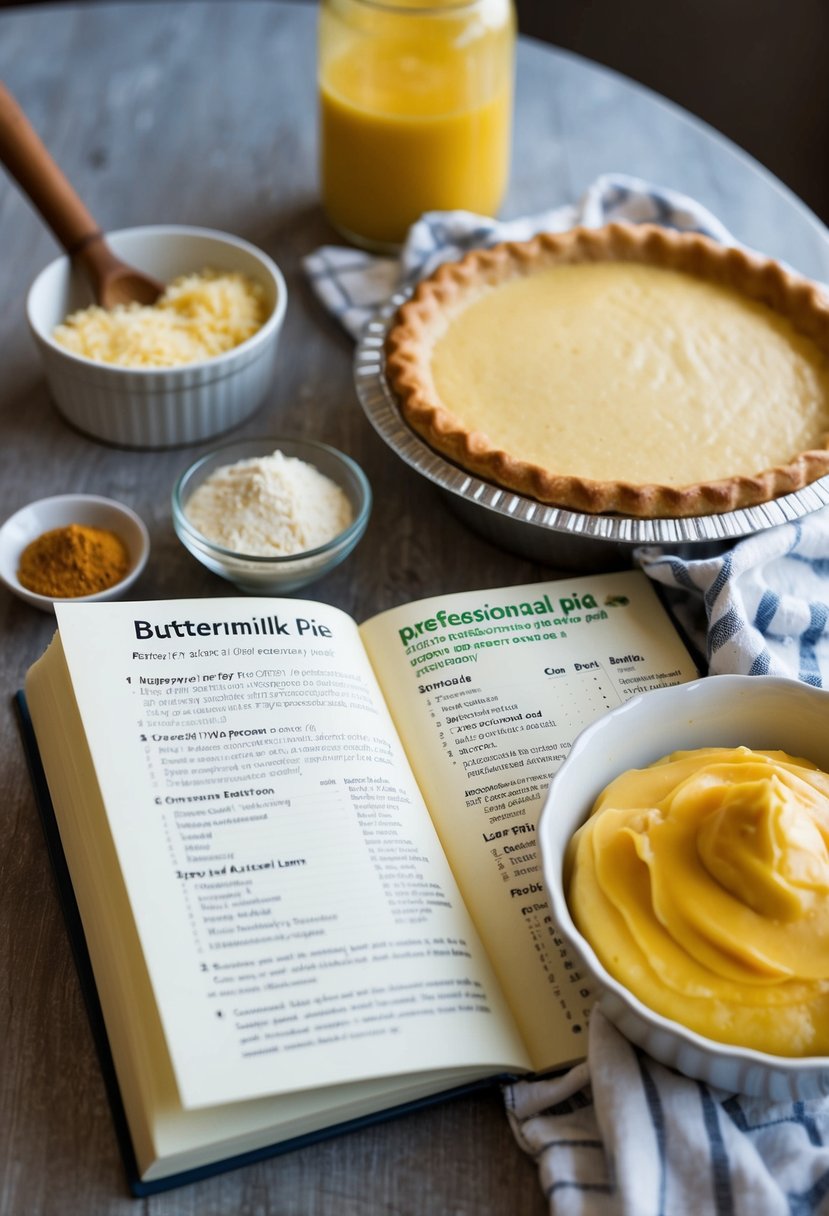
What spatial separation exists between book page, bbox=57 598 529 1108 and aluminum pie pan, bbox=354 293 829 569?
22 centimetres

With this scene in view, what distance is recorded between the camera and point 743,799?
0.86 m

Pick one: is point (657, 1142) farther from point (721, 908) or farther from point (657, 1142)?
point (721, 908)

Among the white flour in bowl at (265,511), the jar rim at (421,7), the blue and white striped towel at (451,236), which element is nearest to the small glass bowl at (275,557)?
the white flour in bowl at (265,511)

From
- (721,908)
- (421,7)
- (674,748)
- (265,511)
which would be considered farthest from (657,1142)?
(421,7)

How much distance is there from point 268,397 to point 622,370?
1.46 ft

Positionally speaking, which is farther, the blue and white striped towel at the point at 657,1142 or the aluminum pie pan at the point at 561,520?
the aluminum pie pan at the point at 561,520

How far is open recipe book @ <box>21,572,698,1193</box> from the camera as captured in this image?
0.84 m

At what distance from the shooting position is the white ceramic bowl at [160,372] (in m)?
1.32

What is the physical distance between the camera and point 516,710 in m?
1.11

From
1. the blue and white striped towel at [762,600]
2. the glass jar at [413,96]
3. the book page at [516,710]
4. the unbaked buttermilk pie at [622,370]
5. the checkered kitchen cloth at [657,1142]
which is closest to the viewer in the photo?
the checkered kitchen cloth at [657,1142]

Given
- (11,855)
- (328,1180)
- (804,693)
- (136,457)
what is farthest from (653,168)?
(328,1180)

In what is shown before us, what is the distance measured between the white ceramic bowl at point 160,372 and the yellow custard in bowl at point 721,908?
717 millimetres

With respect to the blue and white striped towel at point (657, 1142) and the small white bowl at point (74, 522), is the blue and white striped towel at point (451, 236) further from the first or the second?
the blue and white striped towel at point (657, 1142)

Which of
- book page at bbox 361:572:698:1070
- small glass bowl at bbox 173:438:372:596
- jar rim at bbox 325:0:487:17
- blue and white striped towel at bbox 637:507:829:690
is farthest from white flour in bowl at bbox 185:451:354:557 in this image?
jar rim at bbox 325:0:487:17
